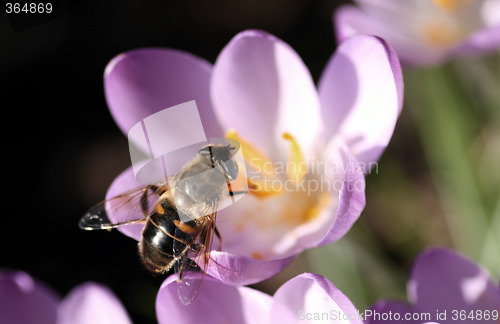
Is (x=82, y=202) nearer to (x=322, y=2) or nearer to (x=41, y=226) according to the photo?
(x=41, y=226)

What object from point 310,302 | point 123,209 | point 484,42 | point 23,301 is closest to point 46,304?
point 23,301

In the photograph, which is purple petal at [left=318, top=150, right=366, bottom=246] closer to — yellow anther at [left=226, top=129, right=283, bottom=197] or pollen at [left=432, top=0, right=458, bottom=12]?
yellow anther at [left=226, top=129, right=283, bottom=197]

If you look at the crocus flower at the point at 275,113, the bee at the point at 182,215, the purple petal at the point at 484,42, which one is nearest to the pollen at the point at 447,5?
the purple petal at the point at 484,42

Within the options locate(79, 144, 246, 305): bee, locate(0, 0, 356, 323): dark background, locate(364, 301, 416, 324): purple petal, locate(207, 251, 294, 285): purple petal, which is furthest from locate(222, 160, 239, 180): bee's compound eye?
locate(0, 0, 356, 323): dark background

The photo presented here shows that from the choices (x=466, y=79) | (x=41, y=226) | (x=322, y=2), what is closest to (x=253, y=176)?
(x=466, y=79)

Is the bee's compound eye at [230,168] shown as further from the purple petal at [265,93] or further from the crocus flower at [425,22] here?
the crocus flower at [425,22]

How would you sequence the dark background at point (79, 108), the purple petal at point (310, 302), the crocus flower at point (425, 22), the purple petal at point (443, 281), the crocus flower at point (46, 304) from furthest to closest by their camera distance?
the dark background at point (79, 108)
the crocus flower at point (425, 22)
the crocus flower at point (46, 304)
the purple petal at point (443, 281)
the purple petal at point (310, 302)
